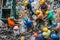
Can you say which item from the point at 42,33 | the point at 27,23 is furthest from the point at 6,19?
the point at 42,33

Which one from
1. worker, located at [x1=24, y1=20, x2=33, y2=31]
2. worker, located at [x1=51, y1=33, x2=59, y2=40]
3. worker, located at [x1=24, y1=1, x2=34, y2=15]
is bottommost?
worker, located at [x1=51, y1=33, x2=59, y2=40]

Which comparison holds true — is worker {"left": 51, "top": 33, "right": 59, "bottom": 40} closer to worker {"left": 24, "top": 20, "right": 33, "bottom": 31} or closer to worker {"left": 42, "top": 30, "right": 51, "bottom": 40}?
worker {"left": 42, "top": 30, "right": 51, "bottom": 40}

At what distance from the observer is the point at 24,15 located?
1100 cm

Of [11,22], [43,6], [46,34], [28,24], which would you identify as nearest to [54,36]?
[46,34]

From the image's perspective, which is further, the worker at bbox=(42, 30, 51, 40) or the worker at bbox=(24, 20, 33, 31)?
the worker at bbox=(24, 20, 33, 31)

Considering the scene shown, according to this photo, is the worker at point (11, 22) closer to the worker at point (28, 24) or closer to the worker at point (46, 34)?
the worker at point (28, 24)

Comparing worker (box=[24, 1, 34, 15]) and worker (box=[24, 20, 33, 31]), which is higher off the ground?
worker (box=[24, 1, 34, 15])

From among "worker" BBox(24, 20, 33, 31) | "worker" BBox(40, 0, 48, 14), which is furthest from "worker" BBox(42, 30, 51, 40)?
"worker" BBox(40, 0, 48, 14)

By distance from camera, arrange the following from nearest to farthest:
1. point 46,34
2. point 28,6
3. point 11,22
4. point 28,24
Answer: point 46,34 < point 28,24 < point 11,22 < point 28,6

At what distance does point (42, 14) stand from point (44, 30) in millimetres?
728

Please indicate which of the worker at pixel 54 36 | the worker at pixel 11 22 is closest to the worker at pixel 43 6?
the worker at pixel 11 22

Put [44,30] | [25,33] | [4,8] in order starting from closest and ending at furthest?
[44,30] → [25,33] → [4,8]

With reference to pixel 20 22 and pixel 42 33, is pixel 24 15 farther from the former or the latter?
pixel 42 33

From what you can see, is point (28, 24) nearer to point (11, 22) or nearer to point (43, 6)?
point (11, 22)
